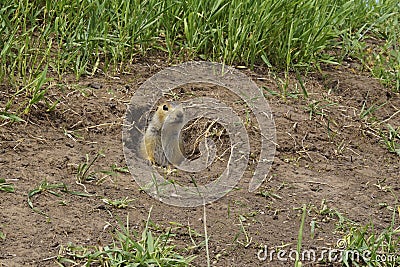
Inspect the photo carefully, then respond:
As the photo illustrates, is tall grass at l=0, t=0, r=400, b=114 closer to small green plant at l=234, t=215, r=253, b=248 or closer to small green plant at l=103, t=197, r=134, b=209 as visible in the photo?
small green plant at l=103, t=197, r=134, b=209

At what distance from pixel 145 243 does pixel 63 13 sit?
2446 millimetres

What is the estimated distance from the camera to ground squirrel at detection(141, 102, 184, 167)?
15.2 feet

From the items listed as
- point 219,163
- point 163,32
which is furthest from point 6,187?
point 163,32

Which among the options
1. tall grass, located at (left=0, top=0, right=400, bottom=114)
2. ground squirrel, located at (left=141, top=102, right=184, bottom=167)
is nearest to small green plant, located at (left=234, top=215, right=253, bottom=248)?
ground squirrel, located at (left=141, top=102, right=184, bottom=167)

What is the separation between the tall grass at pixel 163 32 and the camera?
4.72 m

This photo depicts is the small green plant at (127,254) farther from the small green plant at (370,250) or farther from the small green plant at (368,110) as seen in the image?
the small green plant at (368,110)

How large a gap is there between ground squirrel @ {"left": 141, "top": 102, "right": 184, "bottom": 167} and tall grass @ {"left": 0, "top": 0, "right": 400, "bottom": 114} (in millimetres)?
532

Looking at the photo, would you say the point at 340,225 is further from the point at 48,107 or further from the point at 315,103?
the point at 48,107

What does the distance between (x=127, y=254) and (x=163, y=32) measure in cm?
260

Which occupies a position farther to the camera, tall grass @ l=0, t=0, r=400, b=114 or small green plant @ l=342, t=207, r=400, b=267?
Result: tall grass @ l=0, t=0, r=400, b=114

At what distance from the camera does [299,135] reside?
4645 mm

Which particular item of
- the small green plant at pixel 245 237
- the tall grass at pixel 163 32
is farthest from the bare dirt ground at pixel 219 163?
the tall grass at pixel 163 32

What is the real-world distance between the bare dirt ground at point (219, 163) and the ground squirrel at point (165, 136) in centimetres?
29

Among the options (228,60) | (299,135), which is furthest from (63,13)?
(299,135)
